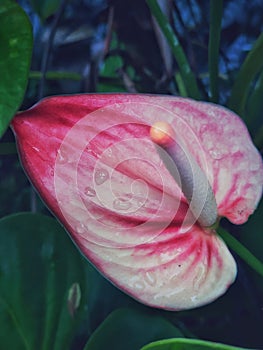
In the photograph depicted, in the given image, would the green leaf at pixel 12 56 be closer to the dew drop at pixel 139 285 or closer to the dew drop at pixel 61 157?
the dew drop at pixel 61 157

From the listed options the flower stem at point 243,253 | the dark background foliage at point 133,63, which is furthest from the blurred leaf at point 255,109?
the flower stem at point 243,253

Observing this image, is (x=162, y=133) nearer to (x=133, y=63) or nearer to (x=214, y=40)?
(x=214, y=40)

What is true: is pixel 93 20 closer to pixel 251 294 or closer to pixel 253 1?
pixel 253 1

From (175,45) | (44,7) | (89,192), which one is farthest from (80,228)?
(44,7)

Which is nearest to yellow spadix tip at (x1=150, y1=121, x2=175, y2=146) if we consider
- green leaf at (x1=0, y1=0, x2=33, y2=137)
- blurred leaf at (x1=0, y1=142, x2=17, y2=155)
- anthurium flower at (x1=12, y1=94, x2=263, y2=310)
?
anthurium flower at (x1=12, y1=94, x2=263, y2=310)

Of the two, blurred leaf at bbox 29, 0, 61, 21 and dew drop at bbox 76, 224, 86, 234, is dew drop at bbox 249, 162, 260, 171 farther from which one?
blurred leaf at bbox 29, 0, 61, 21

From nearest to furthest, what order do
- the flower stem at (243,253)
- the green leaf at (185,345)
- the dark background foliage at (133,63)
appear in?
the green leaf at (185,345)
the flower stem at (243,253)
the dark background foliage at (133,63)

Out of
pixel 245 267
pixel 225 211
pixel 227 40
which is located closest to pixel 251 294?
pixel 245 267
